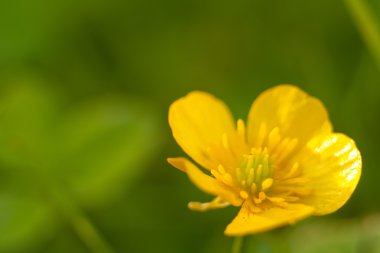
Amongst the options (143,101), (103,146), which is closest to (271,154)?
(103,146)

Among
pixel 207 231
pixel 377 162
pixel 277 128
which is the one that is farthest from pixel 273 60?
pixel 277 128

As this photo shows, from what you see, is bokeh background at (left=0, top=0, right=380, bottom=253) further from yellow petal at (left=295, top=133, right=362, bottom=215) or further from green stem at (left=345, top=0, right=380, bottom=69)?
yellow petal at (left=295, top=133, right=362, bottom=215)

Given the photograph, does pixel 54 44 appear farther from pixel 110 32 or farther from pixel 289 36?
pixel 289 36

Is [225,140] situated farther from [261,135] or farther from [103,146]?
[103,146]

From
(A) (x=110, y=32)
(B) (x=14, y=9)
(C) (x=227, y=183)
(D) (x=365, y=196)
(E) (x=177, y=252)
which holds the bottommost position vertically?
(D) (x=365, y=196)

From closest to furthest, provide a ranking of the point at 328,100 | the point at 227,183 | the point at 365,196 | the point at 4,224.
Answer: the point at 227,183
the point at 4,224
the point at 365,196
the point at 328,100

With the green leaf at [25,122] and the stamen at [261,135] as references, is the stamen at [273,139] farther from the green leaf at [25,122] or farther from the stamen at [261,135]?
the green leaf at [25,122]
